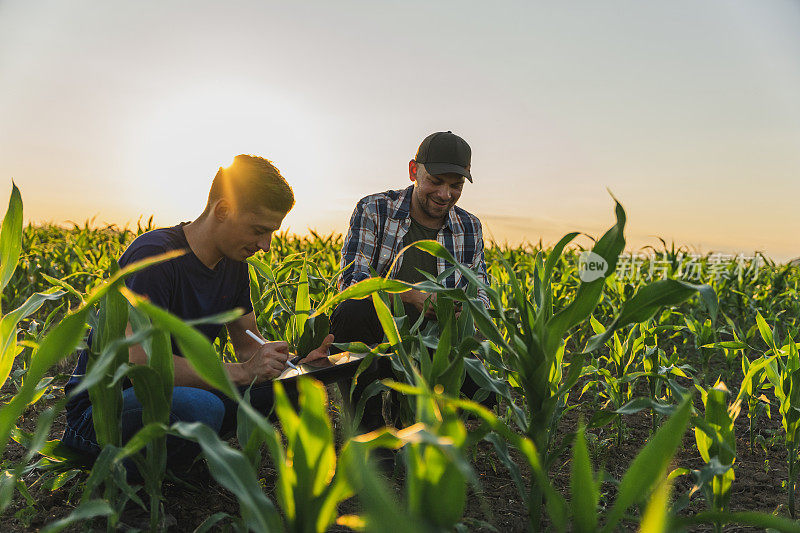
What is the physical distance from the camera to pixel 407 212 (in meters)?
2.57

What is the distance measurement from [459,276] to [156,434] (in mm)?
1804

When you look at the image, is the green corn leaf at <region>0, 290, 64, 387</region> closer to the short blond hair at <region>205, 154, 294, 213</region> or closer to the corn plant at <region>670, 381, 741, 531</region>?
the short blond hair at <region>205, 154, 294, 213</region>

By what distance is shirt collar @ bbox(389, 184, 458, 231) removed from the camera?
256cm

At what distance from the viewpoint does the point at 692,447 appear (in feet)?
7.43

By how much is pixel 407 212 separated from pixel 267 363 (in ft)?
4.12

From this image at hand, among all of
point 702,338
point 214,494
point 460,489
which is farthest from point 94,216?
point 460,489

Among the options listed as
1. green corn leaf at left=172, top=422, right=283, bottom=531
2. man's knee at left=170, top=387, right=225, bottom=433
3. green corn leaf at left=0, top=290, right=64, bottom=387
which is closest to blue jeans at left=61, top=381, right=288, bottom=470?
man's knee at left=170, top=387, right=225, bottom=433

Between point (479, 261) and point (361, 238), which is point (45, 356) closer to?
point (361, 238)

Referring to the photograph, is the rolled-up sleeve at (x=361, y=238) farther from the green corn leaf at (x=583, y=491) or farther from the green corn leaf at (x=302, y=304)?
the green corn leaf at (x=583, y=491)

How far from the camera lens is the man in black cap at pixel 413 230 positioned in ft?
7.51

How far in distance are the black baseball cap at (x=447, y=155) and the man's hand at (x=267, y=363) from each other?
1.14 meters

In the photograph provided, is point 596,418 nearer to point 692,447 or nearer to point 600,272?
point 600,272

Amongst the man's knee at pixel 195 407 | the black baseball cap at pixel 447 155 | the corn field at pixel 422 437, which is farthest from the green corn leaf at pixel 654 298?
the black baseball cap at pixel 447 155

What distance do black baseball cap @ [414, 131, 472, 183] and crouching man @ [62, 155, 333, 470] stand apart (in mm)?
888
